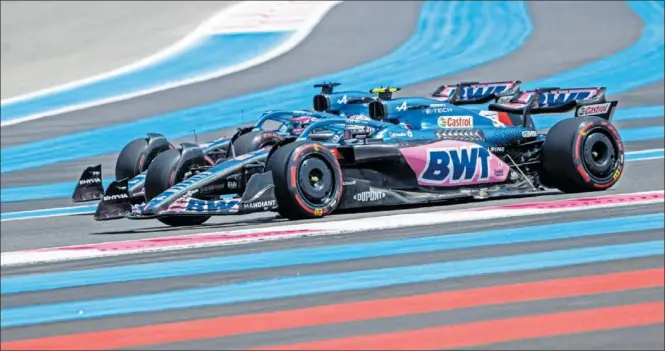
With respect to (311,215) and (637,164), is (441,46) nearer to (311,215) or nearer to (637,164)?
(637,164)

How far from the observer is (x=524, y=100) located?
42.3ft

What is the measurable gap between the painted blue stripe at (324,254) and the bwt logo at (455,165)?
1939mm

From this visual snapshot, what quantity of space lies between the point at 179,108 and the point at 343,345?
13288mm

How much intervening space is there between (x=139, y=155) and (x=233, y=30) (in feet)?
41.0

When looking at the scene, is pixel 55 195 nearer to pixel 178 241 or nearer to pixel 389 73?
pixel 178 241

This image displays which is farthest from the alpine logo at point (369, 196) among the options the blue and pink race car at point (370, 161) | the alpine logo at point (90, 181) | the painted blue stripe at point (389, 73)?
the painted blue stripe at point (389, 73)

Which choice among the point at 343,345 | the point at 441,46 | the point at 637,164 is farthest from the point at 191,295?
the point at 441,46

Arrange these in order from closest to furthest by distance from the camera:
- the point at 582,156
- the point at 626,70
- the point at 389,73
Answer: the point at 582,156, the point at 626,70, the point at 389,73

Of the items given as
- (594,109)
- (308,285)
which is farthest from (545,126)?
(308,285)

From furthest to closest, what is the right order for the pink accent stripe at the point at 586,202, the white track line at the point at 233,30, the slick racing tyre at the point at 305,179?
the white track line at the point at 233,30
the pink accent stripe at the point at 586,202
the slick racing tyre at the point at 305,179

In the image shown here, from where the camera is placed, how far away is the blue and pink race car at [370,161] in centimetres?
1063

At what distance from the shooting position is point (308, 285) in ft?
25.5

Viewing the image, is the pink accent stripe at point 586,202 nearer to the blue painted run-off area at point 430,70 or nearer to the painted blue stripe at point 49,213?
the painted blue stripe at point 49,213

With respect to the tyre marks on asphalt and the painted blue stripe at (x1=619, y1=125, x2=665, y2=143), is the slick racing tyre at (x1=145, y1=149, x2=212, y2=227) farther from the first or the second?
the painted blue stripe at (x1=619, y1=125, x2=665, y2=143)
